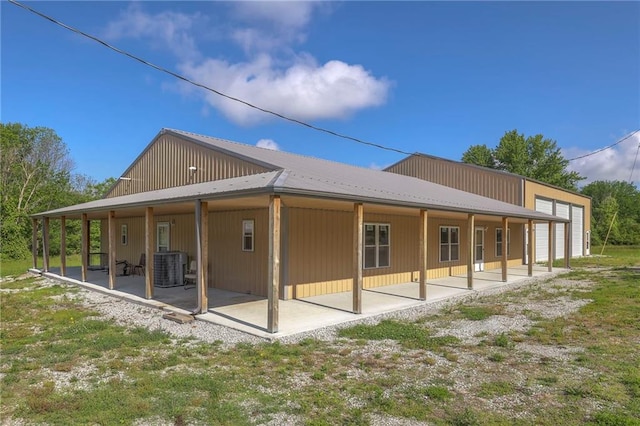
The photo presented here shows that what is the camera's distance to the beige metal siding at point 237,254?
31.9 ft

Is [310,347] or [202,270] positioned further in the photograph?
[202,270]

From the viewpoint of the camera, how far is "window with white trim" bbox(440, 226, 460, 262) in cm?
1424

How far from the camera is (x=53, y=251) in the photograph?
26703 millimetres

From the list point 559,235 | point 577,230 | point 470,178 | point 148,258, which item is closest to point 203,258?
point 148,258

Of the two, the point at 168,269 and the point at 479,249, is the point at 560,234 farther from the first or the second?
the point at 168,269

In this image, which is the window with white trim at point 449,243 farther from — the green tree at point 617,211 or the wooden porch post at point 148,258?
the green tree at point 617,211

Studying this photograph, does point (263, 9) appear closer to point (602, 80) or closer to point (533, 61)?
point (533, 61)

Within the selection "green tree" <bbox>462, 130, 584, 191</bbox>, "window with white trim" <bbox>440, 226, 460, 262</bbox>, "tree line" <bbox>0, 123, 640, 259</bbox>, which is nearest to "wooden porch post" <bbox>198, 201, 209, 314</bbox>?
"window with white trim" <bbox>440, 226, 460, 262</bbox>

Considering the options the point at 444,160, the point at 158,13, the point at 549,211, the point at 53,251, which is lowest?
the point at 53,251

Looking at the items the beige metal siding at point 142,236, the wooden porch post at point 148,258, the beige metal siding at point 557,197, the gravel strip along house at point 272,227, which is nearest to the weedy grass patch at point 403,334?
the gravel strip along house at point 272,227

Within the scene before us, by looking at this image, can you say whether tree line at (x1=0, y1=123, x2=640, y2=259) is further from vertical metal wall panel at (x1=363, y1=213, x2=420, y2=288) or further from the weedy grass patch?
the weedy grass patch

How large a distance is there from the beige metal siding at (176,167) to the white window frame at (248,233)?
1222 millimetres

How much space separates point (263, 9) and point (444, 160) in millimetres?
13825

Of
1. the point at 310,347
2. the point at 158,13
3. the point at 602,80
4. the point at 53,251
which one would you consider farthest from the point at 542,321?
the point at 53,251
